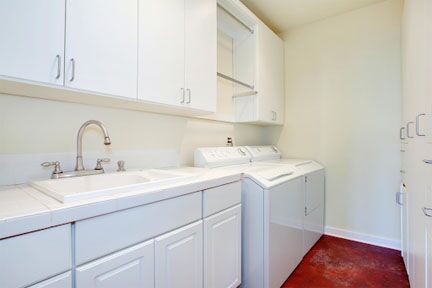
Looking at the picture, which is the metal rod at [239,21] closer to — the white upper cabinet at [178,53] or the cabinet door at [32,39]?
the white upper cabinet at [178,53]

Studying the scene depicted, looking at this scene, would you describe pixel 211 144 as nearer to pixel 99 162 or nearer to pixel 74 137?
pixel 99 162

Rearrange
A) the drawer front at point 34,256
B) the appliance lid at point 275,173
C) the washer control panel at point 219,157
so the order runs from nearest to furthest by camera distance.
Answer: the drawer front at point 34,256, the appliance lid at point 275,173, the washer control panel at point 219,157

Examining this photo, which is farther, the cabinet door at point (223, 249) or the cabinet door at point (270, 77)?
the cabinet door at point (270, 77)

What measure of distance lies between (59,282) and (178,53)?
51.9 inches

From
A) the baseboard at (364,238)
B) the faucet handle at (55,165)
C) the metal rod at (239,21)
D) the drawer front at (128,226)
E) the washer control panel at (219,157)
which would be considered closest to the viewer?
the drawer front at (128,226)

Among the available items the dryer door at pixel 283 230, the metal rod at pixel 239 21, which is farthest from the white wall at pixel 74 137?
the metal rod at pixel 239 21

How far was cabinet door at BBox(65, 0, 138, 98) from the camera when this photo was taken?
1039 mm

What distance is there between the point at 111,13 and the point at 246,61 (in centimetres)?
161

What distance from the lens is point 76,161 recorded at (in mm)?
1311

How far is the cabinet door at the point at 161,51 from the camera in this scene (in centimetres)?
131

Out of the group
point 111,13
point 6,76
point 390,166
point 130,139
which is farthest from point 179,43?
point 390,166

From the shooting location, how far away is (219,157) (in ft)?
6.77

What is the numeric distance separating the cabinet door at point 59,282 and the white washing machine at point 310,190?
1893 mm

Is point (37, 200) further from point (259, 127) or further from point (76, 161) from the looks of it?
point (259, 127)
